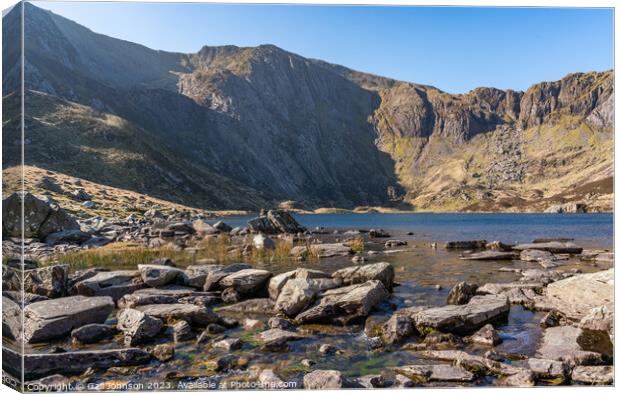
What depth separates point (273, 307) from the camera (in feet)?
61.2

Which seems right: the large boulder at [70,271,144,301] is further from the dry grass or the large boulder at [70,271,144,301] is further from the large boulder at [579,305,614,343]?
the large boulder at [579,305,614,343]

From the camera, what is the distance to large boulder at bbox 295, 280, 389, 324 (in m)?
16.6

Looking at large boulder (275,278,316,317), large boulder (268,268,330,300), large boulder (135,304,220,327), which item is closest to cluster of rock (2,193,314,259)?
large boulder (135,304,220,327)

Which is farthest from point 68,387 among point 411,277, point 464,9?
point 411,277

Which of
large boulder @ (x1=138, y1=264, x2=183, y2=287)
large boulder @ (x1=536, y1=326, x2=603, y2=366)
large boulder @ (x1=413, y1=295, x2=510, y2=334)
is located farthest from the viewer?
large boulder @ (x1=138, y1=264, x2=183, y2=287)

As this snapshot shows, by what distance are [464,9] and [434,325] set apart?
10.2 metres

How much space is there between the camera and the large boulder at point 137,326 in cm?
1386

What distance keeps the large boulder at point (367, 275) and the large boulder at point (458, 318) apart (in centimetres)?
645

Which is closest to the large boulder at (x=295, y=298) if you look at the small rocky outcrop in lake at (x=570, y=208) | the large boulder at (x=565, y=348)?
the large boulder at (x=565, y=348)

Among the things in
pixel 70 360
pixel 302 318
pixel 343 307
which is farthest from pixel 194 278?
pixel 70 360

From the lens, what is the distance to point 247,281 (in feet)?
70.7

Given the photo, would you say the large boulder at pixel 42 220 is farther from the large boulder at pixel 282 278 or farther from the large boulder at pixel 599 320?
the large boulder at pixel 599 320

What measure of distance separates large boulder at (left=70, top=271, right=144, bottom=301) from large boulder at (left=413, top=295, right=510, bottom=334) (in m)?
14.0

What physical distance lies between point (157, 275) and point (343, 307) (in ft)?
35.4
